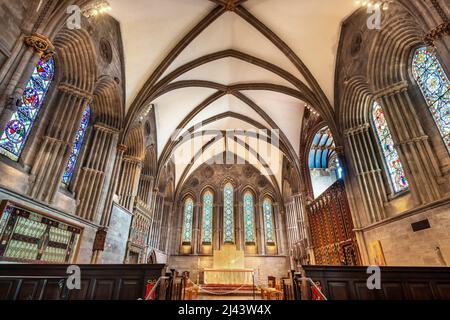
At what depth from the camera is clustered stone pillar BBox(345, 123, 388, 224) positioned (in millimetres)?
8828

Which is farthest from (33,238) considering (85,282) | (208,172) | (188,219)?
(208,172)

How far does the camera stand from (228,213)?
20938mm

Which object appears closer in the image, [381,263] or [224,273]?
[381,263]

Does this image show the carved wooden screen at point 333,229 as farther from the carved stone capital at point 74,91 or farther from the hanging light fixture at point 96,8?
the hanging light fixture at point 96,8

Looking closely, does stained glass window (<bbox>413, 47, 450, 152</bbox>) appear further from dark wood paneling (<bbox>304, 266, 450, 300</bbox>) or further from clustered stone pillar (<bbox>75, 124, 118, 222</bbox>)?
clustered stone pillar (<bbox>75, 124, 118, 222</bbox>)

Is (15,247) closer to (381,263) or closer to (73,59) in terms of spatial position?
(73,59)

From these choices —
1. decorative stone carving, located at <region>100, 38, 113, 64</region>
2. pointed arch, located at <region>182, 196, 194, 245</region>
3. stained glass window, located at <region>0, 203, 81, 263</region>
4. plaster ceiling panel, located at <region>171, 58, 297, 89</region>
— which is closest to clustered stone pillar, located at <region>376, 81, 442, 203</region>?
plaster ceiling panel, located at <region>171, 58, 297, 89</region>

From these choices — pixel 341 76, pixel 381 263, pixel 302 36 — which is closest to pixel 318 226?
pixel 381 263

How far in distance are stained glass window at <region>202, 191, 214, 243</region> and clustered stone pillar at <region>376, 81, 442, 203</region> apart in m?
15.8

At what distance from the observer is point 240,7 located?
10.0 meters

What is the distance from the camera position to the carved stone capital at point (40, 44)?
5468mm

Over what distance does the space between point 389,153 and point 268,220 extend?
13502 millimetres

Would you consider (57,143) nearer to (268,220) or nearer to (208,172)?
(208,172)

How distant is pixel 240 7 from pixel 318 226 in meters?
11.6
